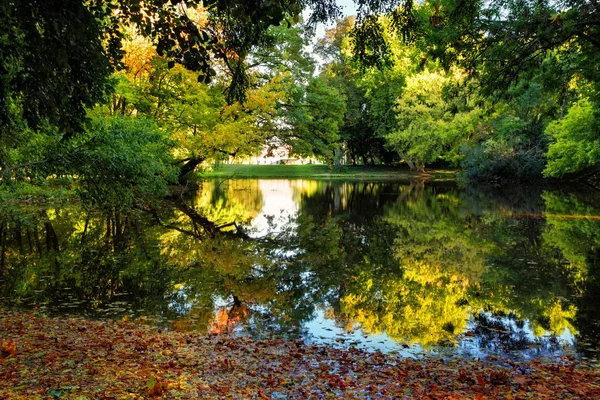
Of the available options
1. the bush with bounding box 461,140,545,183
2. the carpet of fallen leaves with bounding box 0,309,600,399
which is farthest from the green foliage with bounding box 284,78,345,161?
the carpet of fallen leaves with bounding box 0,309,600,399

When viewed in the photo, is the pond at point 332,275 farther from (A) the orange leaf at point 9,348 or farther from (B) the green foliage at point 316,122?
(B) the green foliage at point 316,122

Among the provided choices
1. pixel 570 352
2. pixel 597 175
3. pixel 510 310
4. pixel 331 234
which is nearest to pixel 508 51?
pixel 510 310

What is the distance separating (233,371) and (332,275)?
233 inches

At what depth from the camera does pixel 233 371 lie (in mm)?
5418

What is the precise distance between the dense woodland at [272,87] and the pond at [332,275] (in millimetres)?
1998

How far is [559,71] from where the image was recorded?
13312 mm

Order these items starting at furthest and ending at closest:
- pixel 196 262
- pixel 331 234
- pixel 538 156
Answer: pixel 538 156
pixel 331 234
pixel 196 262

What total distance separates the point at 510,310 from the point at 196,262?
7.45 meters

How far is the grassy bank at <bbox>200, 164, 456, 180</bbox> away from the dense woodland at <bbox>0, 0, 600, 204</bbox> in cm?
290

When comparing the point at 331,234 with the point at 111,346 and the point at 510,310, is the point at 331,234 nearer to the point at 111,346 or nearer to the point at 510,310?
the point at 510,310

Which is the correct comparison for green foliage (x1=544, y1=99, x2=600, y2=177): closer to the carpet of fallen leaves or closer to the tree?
the carpet of fallen leaves

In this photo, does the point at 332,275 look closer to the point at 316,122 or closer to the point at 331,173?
the point at 316,122

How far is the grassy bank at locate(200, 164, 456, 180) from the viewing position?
52606 millimetres

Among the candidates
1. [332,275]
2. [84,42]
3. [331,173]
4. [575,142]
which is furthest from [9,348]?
[331,173]
